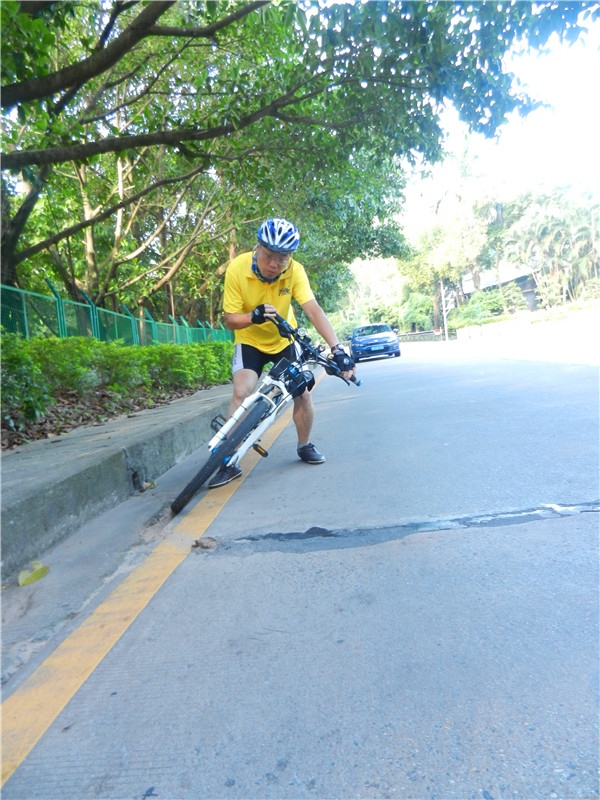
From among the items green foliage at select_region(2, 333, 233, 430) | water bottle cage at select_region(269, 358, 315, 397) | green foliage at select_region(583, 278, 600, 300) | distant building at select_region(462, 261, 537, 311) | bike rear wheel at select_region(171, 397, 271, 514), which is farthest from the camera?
distant building at select_region(462, 261, 537, 311)

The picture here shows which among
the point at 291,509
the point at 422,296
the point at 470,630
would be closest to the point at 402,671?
the point at 470,630

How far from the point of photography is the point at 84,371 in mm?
8258

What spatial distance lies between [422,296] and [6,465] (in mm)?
65955

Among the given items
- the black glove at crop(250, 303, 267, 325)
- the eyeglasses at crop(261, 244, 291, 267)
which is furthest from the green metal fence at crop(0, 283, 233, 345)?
the black glove at crop(250, 303, 267, 325)

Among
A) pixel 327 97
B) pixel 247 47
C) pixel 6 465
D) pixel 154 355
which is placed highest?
pixel 247 47

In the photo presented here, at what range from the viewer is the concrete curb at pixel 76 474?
3.58 m

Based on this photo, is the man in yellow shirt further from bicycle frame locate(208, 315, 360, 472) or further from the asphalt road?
the asphalt road

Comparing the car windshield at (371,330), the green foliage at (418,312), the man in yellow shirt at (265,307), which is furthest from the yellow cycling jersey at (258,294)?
the green foliage at (418,312)

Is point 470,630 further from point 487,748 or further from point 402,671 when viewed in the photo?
point 487,748

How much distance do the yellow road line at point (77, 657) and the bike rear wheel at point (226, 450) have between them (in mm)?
468

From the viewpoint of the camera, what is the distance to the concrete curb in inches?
141

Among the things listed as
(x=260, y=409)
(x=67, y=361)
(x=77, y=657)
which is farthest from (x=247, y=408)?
(x=67, y=361)

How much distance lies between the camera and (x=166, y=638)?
263 centimetres

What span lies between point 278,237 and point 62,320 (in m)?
8.18
